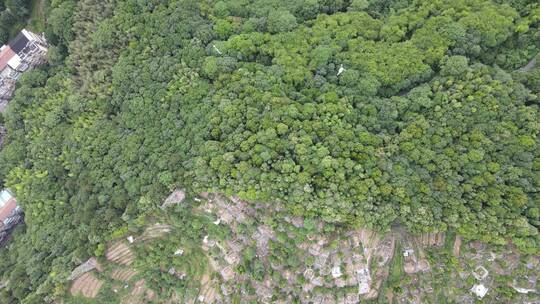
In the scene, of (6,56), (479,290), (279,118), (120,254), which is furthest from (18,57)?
(479,290)

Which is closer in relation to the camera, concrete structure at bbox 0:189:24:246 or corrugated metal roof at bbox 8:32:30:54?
concrete structure at bbox 0:189:24:246

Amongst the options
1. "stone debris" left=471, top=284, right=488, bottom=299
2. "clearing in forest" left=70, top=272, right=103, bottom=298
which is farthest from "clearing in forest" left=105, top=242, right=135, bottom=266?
"stone debris" left=471, top=284, right=488, bottom=299

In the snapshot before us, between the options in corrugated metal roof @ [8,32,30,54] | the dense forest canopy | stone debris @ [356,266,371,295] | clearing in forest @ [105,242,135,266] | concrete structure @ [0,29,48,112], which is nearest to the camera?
the dense forest canopy

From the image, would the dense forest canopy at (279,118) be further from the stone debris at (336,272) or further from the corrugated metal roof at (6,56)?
the corrugated metal roof at (6,56)

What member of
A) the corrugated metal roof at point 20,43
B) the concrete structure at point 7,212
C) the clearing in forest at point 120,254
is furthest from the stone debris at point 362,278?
the corrugated metal roof at point 20,43

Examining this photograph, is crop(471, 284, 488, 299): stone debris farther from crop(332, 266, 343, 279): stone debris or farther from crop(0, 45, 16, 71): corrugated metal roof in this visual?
crop(0, 45, 16, 71): corrugated metal roof

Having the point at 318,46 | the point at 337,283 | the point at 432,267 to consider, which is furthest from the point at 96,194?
the point at 432,267

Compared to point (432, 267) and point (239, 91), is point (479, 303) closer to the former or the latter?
point (432, 267)
